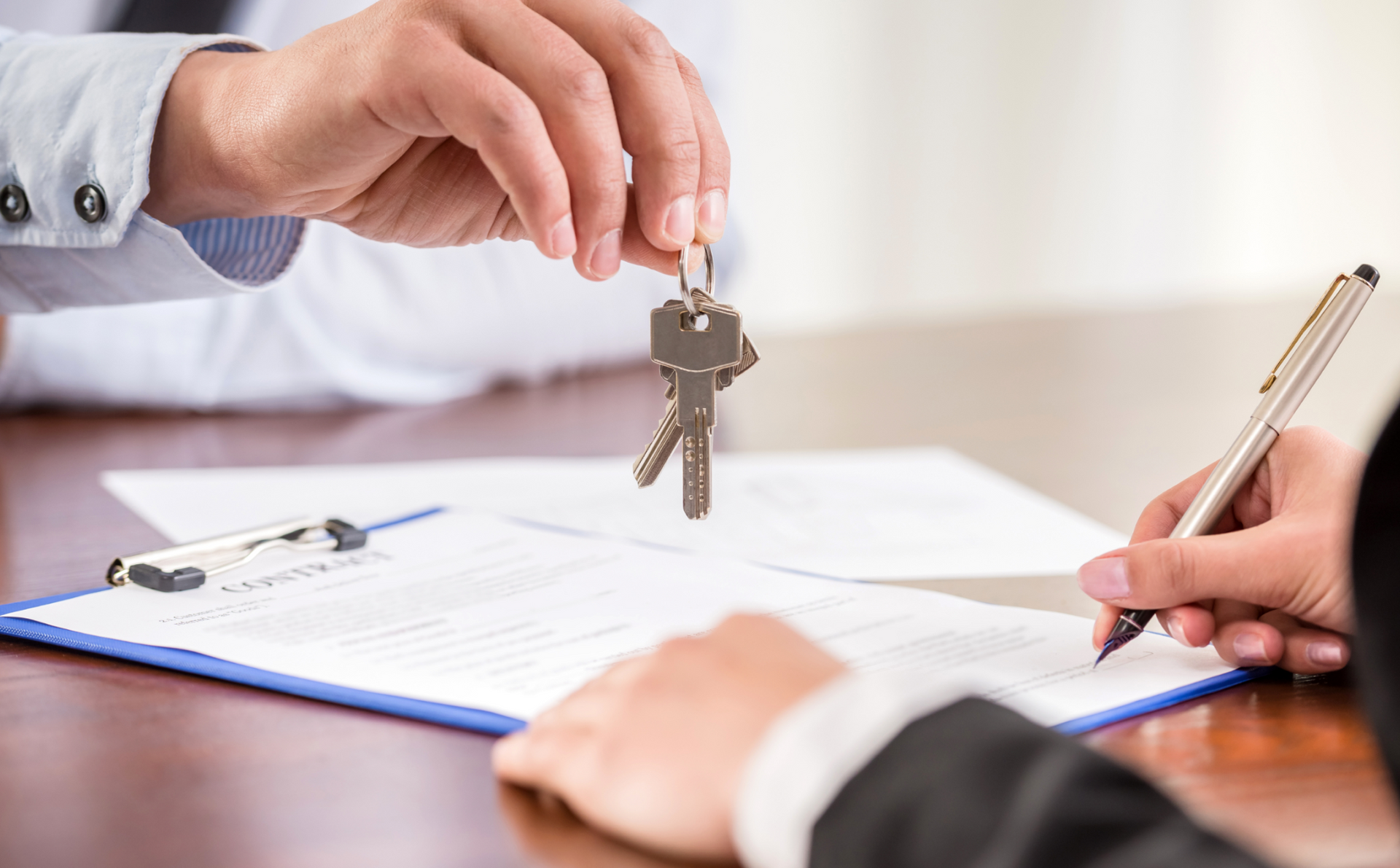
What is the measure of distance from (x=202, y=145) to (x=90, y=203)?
0.11 meters

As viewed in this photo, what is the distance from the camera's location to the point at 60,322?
4.54ft

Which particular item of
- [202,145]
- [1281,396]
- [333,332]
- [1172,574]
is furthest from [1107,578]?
[333,332]

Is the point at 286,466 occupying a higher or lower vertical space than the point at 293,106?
A: lower

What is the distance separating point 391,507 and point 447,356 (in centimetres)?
60

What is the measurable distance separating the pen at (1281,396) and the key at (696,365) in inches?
9.7

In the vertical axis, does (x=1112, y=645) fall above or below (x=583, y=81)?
below

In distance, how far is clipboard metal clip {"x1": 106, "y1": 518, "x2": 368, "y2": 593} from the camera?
695mm

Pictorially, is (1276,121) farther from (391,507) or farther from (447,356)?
(391,507)

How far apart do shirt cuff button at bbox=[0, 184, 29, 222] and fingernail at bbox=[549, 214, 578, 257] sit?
1.55 feet

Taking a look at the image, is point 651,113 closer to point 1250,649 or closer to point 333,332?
point 1250,649

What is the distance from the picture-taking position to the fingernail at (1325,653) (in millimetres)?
558

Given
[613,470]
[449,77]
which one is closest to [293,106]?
[449,77]

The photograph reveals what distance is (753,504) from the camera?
39.4 inches

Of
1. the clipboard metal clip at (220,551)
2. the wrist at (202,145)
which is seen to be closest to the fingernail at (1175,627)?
the clipboard metal clip at (220,551)
